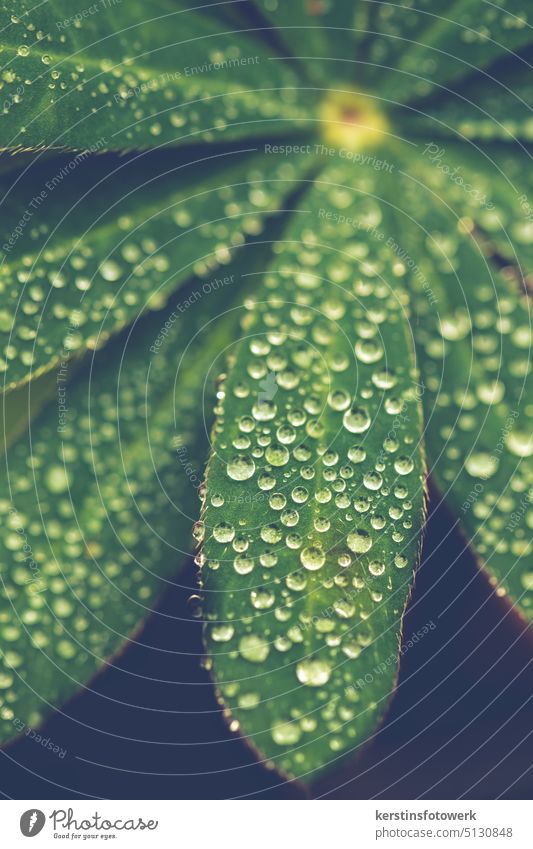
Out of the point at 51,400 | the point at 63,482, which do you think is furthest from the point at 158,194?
the point at 63,482

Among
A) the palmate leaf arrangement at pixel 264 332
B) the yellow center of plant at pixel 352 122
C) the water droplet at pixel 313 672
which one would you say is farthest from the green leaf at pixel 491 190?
the water droplet at pixel 313 672

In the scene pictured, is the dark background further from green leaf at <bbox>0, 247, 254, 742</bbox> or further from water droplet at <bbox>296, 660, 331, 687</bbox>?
water droplet at <bbox>296, 660, 331, 687</bbox>

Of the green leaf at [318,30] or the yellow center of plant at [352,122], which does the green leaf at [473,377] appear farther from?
the green leaf at [318,30]

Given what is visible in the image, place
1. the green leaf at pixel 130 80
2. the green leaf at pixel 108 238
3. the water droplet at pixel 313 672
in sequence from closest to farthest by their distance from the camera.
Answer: the water droplet at pixel 313 672 < the green leaf at pixel 130 80 < the green leaf at pixel 108 238

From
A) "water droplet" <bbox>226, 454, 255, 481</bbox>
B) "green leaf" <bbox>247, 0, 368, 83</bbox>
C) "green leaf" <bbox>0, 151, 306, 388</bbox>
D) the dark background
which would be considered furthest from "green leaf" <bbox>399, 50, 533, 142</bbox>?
"water droplet" <bbox>226, 454, 255, 481</bbox>
